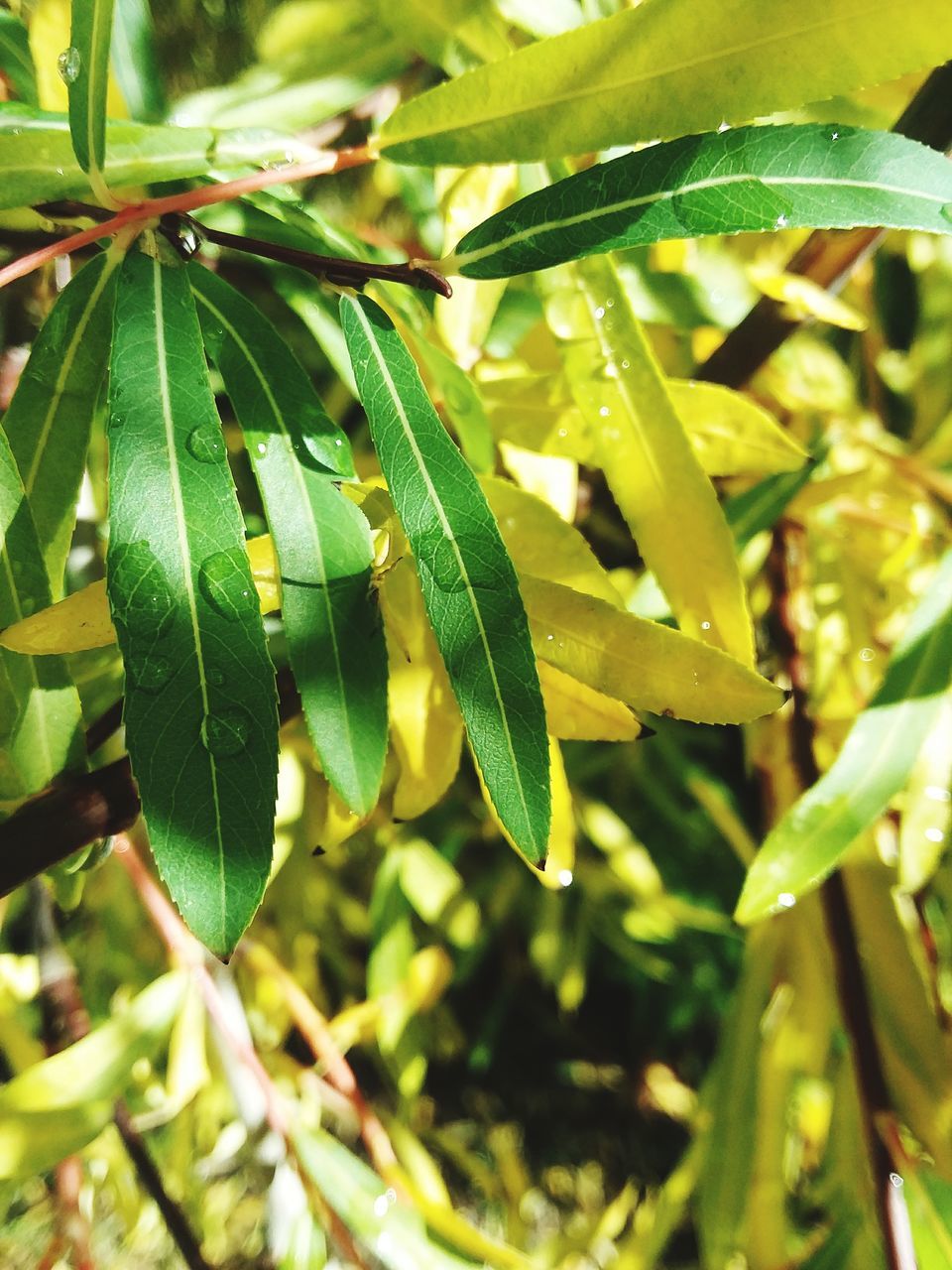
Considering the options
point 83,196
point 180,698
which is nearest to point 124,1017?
point 180,698

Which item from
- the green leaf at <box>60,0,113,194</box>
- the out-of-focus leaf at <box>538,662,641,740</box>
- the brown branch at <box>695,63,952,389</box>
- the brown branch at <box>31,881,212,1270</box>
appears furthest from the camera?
the brown branch at <box>31,881,212,1270</box>

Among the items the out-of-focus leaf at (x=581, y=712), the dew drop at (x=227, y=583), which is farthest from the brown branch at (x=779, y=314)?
the dew drop at (x=227, y=583)

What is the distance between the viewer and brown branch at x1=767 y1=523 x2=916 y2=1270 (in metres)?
0.57

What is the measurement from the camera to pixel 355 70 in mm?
562

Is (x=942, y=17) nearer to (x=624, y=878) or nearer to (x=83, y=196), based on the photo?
(x=83, y=196)

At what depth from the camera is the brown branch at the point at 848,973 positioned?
0.57 m

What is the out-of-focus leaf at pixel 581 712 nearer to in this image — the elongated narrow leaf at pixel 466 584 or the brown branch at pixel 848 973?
the elongated narrow leaf at pixel 466 584

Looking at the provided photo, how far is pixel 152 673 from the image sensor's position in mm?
308

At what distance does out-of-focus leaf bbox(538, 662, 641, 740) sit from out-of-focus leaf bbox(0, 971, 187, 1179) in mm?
373

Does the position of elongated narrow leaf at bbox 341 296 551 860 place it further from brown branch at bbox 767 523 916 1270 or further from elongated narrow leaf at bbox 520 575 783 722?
brown branch at bbox 767 523 916 1270

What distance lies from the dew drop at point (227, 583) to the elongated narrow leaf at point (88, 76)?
6.4 inches

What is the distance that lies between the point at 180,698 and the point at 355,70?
483 mm

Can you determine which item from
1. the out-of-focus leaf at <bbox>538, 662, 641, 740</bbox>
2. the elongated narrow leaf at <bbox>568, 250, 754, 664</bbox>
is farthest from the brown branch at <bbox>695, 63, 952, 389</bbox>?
the out-of-focus leaf at <bbox>538, 662, 641, 740</bbox>

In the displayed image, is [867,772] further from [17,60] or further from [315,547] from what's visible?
[17,60]
